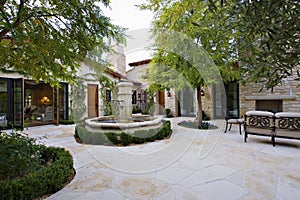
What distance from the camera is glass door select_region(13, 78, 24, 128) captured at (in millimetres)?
7949

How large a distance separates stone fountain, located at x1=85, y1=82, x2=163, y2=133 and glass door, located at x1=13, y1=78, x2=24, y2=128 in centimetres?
337

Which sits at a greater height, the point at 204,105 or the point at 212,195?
the point at 204,105

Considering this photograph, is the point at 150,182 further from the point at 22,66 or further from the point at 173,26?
the point at 173,26

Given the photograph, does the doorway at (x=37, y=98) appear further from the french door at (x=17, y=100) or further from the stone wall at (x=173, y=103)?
the stone wall at (x=173, y=103)

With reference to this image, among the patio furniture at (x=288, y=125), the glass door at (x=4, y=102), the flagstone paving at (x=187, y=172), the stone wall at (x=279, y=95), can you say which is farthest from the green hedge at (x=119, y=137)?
the stone wall at (x=279, y=95)

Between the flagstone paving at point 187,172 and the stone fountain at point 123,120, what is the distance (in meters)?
0.81

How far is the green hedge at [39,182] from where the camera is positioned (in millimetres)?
2176

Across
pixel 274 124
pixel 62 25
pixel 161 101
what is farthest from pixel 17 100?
pixel 274 124

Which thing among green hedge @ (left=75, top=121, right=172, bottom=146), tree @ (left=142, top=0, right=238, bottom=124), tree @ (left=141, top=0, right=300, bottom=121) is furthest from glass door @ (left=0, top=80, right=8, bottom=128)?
tree @ (left=141, top=0, right=300, bottom=121)

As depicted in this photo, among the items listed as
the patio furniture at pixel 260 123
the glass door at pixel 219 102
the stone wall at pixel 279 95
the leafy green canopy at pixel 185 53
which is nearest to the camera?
the patio furniture at pixel 260 123

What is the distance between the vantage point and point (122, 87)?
712 cm

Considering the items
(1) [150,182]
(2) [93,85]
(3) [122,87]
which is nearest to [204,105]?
(3) [122,87]

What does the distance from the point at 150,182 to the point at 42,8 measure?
320 cm

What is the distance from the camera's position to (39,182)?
94.4 inches
